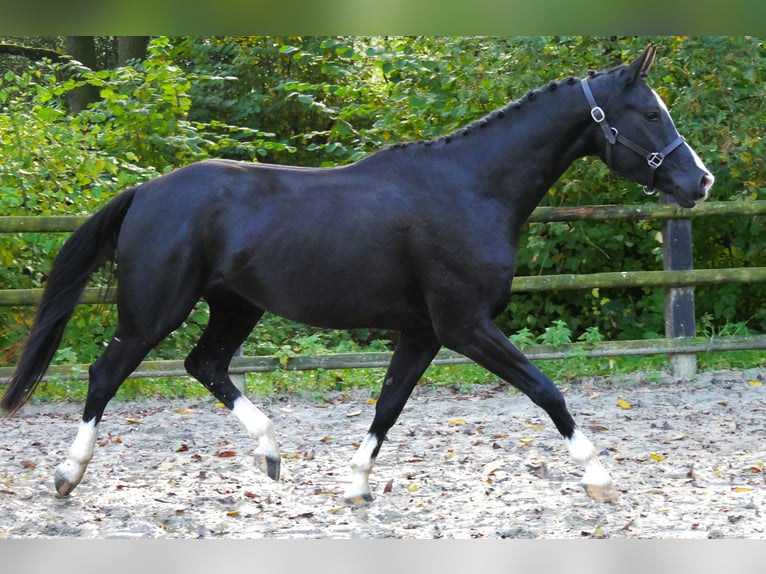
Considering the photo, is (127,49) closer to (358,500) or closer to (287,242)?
(287,242)

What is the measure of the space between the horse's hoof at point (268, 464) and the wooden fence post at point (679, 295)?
11.7ft

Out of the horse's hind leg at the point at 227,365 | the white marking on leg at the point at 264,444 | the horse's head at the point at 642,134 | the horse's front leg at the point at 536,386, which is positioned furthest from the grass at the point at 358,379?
the horse's head at the point at 642,134

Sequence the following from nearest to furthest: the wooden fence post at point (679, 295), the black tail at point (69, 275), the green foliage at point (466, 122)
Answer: the black tail at point (69, 275)
the wooden fence post at point (679, 295)
the green foliage at point (466, 122)

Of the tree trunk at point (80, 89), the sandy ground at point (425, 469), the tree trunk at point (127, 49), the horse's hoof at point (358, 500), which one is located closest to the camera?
the sandy ground at point (425, 469)

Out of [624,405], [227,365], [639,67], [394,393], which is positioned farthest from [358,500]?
[624,405]

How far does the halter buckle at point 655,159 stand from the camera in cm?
368

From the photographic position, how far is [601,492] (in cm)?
362

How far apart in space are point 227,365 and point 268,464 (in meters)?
0.52

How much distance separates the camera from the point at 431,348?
→ 400 centimetres

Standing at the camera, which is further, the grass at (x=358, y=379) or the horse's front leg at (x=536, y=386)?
the grass at (x=358, y=379)

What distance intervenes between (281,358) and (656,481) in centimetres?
292

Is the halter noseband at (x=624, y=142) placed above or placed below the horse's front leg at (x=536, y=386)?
above

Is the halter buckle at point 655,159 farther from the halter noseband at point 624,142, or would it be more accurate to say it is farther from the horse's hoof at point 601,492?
the horse's hoof at point 601,492
